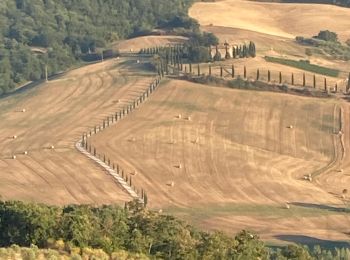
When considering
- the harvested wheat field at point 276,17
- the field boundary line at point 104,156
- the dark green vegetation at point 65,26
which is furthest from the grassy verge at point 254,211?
the harvested wheat field at point 276,17

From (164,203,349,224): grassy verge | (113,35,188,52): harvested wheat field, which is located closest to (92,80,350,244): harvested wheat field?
(164,203,349,224): grassy verge

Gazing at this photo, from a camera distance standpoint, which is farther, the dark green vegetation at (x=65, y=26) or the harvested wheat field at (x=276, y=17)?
the harvested wheat field at (x=276, y=17)

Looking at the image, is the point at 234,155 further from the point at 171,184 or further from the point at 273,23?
the point at 273,23

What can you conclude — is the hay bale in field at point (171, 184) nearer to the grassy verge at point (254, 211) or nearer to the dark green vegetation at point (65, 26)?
the grassy verge at point (254, 211)

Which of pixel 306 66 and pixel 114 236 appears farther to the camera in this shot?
pixel 306 66

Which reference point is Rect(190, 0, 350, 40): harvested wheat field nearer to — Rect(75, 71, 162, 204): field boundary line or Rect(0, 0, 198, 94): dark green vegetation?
Rect(0, 0, 198, 94): dark green vegetation

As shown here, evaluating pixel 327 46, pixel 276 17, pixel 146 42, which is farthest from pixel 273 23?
pixel 146 42

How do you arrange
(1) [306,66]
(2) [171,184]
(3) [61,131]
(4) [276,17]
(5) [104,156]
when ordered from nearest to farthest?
1. (2) [171,184]
2. (5) [104,156]
3. (3) [61,131]
4. (1) [306,66]
5. (4) [276,17]

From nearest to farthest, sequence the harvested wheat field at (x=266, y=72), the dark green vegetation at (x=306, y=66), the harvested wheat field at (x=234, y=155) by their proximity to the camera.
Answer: the harvested wheat field at (x=234, y=155)
the harvested wheat field at (x=266, y=72)
the dark green vegetation at (x=306, y=66)
